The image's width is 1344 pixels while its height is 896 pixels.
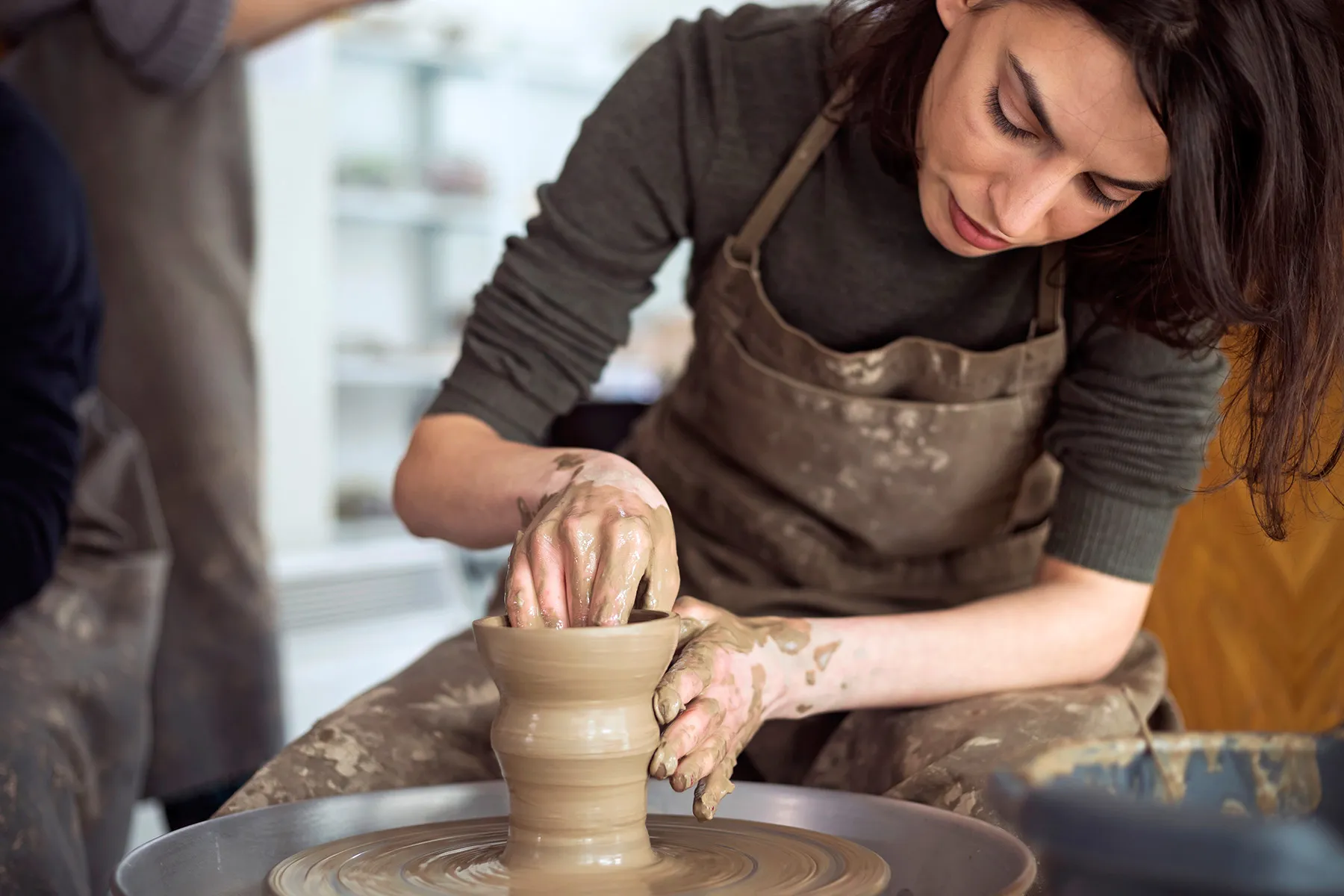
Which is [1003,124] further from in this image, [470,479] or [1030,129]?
[470,479]

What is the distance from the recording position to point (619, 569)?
0.98m

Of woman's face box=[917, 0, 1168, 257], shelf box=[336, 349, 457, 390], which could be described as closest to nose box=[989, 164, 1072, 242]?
woman's face box=[917, 0, 1168, 257]

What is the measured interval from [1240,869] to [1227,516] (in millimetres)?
1573

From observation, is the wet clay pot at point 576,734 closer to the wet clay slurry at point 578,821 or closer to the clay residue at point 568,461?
the wet clay slurry at point 578,821

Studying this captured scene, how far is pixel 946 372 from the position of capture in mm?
1427

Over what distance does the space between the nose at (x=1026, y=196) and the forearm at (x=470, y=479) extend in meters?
0.43

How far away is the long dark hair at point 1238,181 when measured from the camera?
1.03 metres

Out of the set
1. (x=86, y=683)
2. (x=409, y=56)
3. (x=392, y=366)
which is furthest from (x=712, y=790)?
(x=409, y=56)

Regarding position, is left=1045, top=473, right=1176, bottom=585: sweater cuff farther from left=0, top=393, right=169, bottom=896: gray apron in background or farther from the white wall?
the white wall

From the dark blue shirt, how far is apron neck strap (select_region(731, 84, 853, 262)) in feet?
2.91

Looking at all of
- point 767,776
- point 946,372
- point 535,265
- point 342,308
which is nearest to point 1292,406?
Answer: point 946,372

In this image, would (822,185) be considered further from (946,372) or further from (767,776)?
(767,776)

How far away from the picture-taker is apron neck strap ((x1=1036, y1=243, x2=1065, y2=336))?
4.62ft

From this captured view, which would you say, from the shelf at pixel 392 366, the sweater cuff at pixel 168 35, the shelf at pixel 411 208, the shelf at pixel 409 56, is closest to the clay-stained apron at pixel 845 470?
the sweater cuff at pixel 168 35
